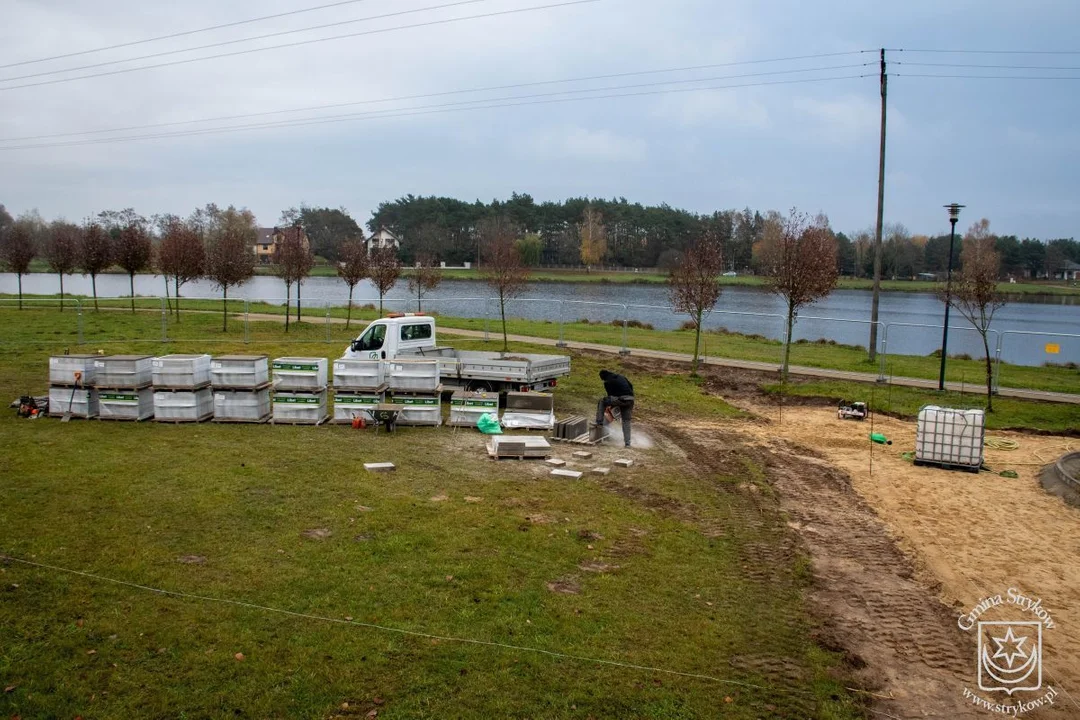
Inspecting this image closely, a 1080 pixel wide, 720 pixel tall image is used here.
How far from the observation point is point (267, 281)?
94.0 metres

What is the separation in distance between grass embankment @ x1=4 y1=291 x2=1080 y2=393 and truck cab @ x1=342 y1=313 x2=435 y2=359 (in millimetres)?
12021

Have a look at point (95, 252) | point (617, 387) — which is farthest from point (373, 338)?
point (95, 252)

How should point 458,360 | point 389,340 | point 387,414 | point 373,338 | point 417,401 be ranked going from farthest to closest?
point 373,338, point 389,340, point 458,360, point 417,401, point 387,414

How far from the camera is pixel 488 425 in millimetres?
17281

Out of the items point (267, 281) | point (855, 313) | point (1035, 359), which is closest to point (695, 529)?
point (1035, 359)

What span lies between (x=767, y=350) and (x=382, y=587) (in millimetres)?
28905

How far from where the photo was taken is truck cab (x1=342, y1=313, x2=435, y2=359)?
21391 millimetres

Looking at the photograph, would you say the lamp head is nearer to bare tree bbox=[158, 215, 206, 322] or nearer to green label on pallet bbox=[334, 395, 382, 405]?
green label on pallet bbox=[334, 395, 382, 405]

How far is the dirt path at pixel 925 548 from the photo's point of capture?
26.2ft

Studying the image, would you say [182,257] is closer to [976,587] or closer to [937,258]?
[976,587]

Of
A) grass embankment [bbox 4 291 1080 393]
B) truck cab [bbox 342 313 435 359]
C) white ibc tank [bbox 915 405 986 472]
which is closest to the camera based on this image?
white ibc tank [bbox 915 405 986 472]

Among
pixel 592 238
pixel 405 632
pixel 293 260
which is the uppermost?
pixel 592 238

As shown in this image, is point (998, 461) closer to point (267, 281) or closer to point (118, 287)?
point (118, 287)

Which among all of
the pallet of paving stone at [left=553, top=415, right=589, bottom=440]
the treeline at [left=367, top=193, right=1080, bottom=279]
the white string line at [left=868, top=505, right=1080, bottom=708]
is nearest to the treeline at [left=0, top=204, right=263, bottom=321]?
the pallet of paving stone at [left=553, top=415, right=589, bottom=440]
